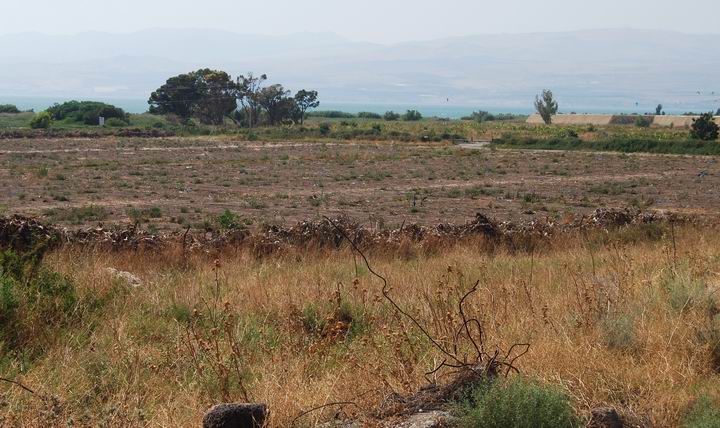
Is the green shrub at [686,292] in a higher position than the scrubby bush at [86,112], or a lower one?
higher

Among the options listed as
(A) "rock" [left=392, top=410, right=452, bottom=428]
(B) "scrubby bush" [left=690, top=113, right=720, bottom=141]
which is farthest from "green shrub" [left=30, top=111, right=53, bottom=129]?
(A) "rock" [left=392, top=410, right=452, bottom=428]

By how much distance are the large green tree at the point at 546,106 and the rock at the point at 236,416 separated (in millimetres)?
146853

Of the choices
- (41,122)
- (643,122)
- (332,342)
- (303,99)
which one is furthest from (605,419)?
(643,122)

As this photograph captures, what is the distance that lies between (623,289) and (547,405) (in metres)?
3.82

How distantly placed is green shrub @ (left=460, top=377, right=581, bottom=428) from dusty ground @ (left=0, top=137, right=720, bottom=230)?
55.5 feet

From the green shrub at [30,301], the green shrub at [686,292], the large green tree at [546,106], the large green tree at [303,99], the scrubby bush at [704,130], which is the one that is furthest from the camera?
the large green tree at [546,106]

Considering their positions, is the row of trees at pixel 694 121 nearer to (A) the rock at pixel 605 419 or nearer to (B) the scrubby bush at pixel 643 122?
(B) the scrubby bush at pixel 643 122

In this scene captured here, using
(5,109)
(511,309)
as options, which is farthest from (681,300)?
(5,109)

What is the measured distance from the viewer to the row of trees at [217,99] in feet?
397

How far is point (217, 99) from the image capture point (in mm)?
120188

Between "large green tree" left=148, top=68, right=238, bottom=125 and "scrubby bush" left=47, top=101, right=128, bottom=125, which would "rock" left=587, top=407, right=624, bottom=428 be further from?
"large green tree" left=148, top=68, right=238, bottom=125

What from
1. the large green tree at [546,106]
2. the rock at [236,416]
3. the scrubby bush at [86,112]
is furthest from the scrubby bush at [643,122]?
the rock at [236,416]

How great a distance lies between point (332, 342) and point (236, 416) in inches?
99.4

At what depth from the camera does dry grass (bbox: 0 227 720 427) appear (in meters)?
5.75
